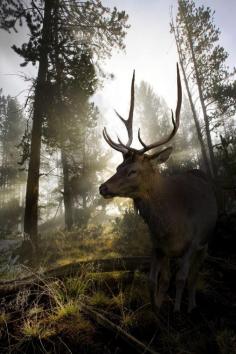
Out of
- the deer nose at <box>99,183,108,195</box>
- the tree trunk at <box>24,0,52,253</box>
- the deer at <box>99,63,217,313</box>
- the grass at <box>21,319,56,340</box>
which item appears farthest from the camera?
the tree trunk at <box>24,0,52,253</box>

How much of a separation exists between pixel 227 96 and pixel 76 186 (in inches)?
482

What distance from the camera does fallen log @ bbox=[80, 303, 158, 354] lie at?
2.86 meters

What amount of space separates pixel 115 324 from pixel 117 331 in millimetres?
190

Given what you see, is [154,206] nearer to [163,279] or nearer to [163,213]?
[163,213]

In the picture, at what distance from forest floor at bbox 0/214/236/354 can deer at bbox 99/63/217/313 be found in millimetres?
289

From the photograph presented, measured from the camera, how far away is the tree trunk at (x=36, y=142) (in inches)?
441

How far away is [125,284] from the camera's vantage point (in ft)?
16.9

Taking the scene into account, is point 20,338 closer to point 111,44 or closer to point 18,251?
point 18,251

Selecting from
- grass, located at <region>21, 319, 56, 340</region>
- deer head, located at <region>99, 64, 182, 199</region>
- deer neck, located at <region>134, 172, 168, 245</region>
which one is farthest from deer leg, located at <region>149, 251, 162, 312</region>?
grass, located at <region>21, 319, 56, 340</region>

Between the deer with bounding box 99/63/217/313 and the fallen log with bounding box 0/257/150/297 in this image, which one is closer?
the deer with bounding box 99/63/217/313

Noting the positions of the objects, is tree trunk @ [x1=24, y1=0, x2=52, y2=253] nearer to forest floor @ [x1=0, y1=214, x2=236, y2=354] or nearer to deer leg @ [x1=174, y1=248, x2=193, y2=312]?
forest floor @ [x1=0, y1=214, x2=236, y2=354]

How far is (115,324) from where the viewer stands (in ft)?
11.3

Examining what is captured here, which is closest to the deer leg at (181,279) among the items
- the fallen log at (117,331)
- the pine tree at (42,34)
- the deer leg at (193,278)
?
the deer leg at (193,278)

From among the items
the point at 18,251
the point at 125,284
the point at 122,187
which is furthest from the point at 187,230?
the point at 18,251
